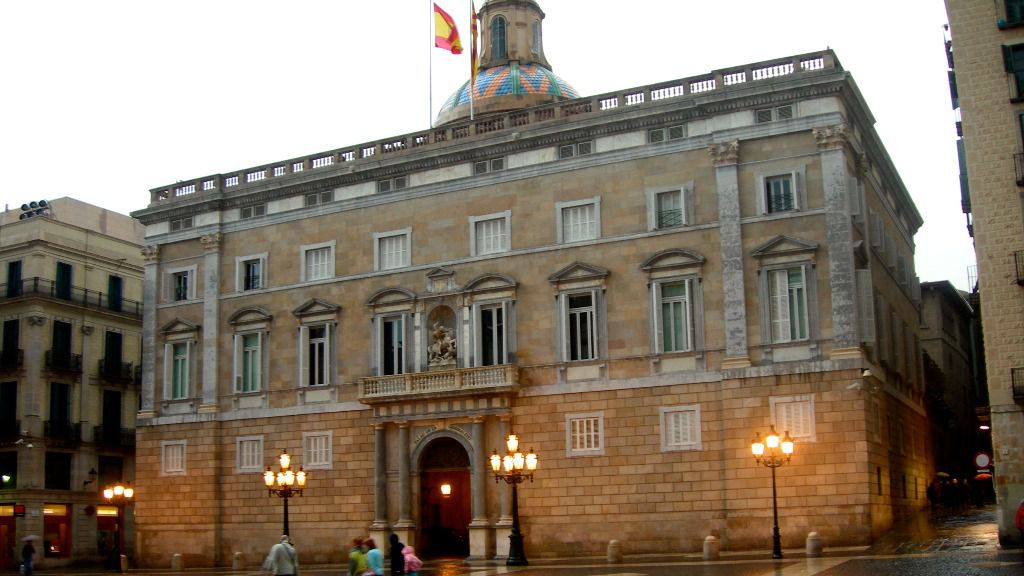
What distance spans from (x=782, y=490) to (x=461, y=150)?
17041mm

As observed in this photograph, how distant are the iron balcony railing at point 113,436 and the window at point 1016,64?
4650cm

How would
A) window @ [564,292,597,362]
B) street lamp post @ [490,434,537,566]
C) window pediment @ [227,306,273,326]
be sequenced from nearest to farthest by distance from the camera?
1. street lamp post @ [490,434,537,566]
2. window @ [564,292,597,362]
3. window pediment @ [227,306,273,326]

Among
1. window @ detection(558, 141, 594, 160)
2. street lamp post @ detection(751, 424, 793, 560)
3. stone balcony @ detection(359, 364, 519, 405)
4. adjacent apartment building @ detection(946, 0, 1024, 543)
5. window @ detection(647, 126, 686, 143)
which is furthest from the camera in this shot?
window @ detection(558, 141, 594, 160)

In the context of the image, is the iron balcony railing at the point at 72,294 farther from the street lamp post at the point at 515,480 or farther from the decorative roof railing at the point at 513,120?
the street lamp post at the point at 515,480

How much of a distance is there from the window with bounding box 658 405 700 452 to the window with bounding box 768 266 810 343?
143 inches

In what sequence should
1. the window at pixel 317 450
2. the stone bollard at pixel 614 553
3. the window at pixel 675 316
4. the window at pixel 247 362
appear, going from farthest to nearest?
the window at pixel 247 362
the window at pixel 317 450
the window at pixel 675 316
the stone bollard at pixel 614 553

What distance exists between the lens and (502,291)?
4306 cm

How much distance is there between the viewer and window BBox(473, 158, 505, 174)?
44.2m

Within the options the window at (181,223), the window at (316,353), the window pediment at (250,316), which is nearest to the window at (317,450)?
the window at (316,353)

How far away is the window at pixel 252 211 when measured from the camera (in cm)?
4934

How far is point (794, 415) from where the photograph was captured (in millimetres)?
37562

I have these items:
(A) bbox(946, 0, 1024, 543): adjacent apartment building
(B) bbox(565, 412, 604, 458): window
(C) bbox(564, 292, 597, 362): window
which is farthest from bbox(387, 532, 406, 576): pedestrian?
(A) bbox(946, 0, 1024, 543): adjacent apartment building

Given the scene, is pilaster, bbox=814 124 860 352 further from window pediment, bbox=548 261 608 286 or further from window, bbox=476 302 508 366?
window, bbox=476 302 508 366

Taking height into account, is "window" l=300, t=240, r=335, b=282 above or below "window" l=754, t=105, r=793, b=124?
below
